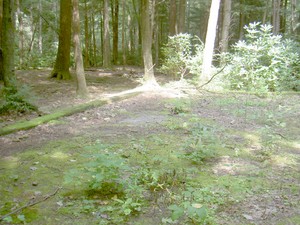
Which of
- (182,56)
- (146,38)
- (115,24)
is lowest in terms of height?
(182,56)

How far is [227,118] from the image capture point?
8227mm

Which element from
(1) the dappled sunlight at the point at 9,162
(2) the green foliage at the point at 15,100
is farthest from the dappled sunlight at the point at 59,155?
(2) the green foliage at the point at 15,100

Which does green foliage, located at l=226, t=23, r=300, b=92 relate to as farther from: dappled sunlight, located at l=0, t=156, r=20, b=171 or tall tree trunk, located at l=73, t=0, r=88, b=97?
dappled sunlight, located at l=0, t=156, r=20, b=171

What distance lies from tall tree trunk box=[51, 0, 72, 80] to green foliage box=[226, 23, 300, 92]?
7.81m

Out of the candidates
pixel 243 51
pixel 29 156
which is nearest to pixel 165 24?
pixel 243 51

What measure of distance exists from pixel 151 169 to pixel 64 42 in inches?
480

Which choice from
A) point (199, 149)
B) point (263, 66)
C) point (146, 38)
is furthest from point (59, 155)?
point (263, 66)

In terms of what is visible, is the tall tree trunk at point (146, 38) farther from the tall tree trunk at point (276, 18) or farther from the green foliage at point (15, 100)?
the tall tree trunk at point (276, 18)

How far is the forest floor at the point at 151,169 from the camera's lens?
3.32m

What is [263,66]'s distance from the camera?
12.4m

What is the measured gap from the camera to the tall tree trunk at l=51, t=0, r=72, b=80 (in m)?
14.9

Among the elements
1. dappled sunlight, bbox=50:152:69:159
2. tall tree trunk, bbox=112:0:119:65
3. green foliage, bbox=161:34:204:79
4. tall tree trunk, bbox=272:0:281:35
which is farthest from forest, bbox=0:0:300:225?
tall tree trunk, bbox=112:0:119:65

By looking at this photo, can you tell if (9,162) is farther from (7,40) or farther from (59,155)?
(7,40)

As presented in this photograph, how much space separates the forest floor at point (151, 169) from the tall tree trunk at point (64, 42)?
6.53 meters
